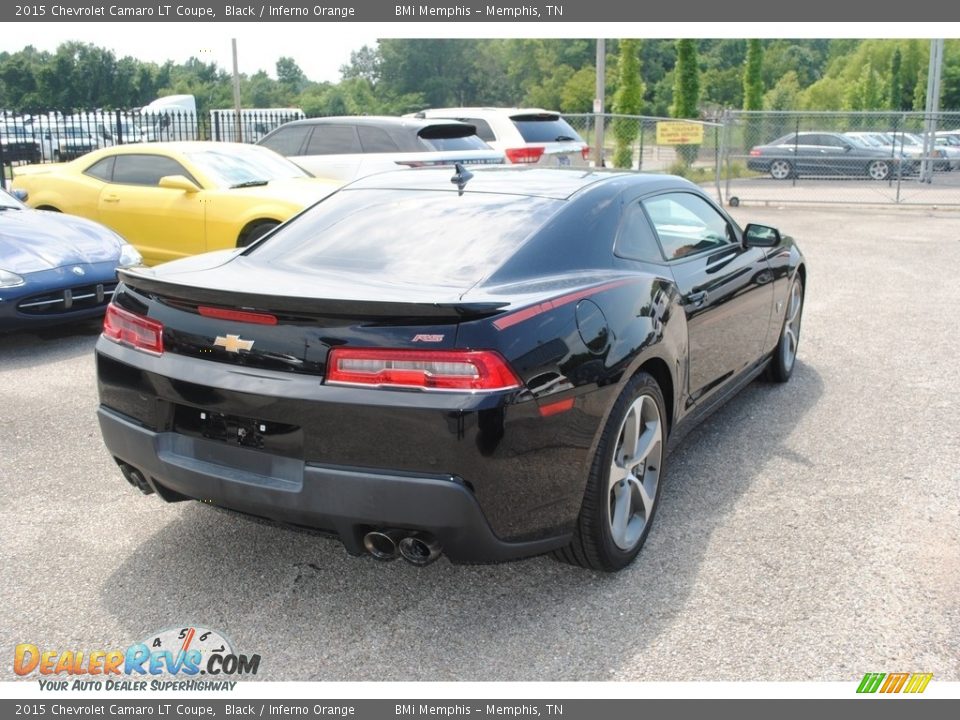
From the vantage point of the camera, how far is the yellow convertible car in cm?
863

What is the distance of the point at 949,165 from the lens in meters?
22.9

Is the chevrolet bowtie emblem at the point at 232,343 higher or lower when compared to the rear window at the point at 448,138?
lower

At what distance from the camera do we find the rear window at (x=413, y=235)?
3533mm

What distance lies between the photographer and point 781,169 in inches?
992

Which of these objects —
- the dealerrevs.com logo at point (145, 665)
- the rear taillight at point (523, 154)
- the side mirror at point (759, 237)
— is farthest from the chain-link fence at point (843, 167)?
the dealerrevs.com logo at point (145, 665)

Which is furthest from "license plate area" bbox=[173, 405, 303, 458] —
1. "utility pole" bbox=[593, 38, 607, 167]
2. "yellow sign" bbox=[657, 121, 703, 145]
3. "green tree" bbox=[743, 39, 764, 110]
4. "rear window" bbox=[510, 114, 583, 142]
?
"green tree" bbox=[743, 39, 764, 110]

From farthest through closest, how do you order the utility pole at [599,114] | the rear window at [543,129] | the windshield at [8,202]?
1. the utility pole at [599,114]
2. the rear window at [543,129]
3. the windshield at [8,202]

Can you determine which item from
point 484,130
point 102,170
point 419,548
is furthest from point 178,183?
point 484,130

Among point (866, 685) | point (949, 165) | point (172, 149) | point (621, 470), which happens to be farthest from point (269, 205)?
point (949, 165)

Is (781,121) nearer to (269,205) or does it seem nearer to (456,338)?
(269,205)

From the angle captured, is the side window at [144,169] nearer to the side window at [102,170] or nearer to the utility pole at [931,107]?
the side window at [102,170]

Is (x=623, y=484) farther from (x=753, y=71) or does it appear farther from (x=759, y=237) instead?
(x=753, y=71)

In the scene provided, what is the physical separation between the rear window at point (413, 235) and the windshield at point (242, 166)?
5117 millimetres

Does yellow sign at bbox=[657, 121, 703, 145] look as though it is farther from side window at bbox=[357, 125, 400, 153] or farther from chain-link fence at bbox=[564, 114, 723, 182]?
side window at bbox=[357, 125, 400, 153]
